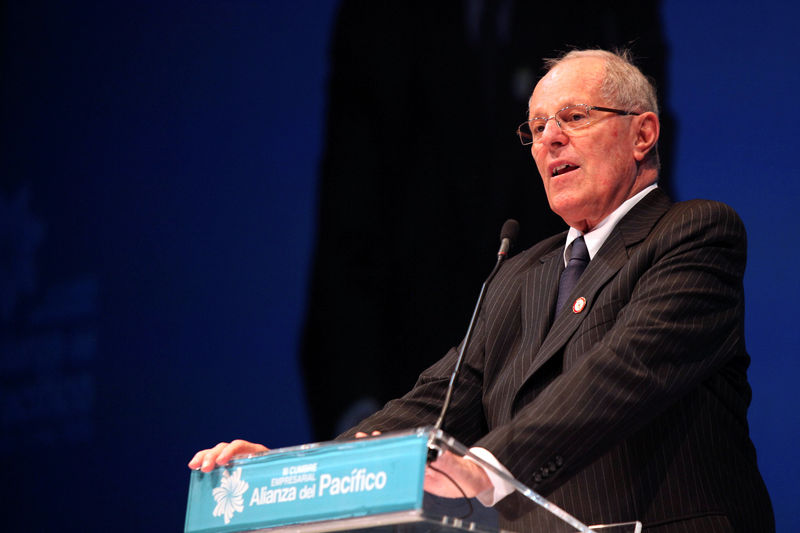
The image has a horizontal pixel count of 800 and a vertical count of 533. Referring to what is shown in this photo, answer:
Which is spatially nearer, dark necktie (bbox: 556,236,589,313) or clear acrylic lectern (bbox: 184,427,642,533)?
clear acrylic lectern (bbox: 184,427,642,533)

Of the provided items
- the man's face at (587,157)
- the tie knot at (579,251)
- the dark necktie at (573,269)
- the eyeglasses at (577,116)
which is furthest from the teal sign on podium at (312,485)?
the eyeglasses at (577,116)

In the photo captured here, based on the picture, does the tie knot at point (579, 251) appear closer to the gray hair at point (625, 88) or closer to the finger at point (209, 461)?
the gray hair at point (625, 88)

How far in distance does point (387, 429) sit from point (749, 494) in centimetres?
79

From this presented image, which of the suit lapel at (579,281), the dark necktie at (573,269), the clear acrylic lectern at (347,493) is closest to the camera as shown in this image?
the clear acrylic lectern at (347,493)

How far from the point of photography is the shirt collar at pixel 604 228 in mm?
2301

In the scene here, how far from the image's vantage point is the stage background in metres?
4.04

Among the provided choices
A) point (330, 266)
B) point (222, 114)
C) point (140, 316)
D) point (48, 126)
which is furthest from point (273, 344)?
point (48, 126)

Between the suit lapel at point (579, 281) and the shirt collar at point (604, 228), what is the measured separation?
0.04 m

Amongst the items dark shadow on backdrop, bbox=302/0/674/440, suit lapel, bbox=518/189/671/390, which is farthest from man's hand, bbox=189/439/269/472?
dark shadow on backdrop, bbox=302/0/674/440

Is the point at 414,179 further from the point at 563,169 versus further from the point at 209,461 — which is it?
the point at 209,461

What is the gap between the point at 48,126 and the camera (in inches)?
182

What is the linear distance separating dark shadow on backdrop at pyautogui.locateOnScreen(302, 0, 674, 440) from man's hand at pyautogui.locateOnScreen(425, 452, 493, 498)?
2239 millimetres

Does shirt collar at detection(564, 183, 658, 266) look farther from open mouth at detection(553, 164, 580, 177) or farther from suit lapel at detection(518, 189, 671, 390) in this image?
open mouth at detection(553, 164, 580, 177)

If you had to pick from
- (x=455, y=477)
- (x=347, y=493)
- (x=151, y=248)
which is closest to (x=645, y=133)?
(x=455, y=477)
